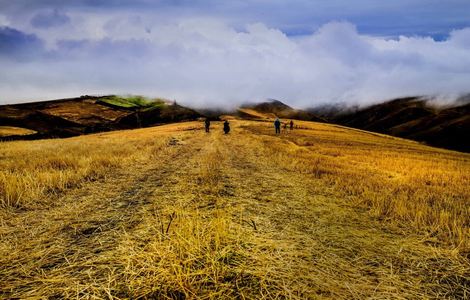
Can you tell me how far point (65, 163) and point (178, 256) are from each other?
35.3ft

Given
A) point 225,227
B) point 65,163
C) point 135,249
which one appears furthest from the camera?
point 65,163

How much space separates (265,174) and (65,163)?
7.98 m

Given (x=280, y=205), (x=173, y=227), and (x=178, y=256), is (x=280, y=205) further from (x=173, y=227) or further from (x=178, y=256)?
(x=178, y=256)

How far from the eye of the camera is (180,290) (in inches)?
148

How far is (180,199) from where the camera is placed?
26.7ft

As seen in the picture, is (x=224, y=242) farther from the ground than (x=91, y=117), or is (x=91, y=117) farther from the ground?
(x=91, y=117)

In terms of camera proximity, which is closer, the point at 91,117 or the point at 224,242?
the point at 224,242

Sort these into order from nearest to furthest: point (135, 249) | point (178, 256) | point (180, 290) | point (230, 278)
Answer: point (180, 290), point (230, 278), point (178, 256), point (135, 249)

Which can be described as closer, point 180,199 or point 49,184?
point 180,199

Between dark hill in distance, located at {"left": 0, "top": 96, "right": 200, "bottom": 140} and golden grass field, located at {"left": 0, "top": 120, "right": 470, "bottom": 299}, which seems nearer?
golden grass field, located at {"left": 0, "top": 120, "right": 470, "bottom": 299}

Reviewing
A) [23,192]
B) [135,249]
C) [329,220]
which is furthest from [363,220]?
[23,192]

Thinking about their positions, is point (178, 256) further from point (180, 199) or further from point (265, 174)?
point (265, 174)

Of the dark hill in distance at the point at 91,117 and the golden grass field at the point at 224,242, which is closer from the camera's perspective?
the golden grass field at the point at 224,242

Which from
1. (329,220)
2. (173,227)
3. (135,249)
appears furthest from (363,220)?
(135,249)
